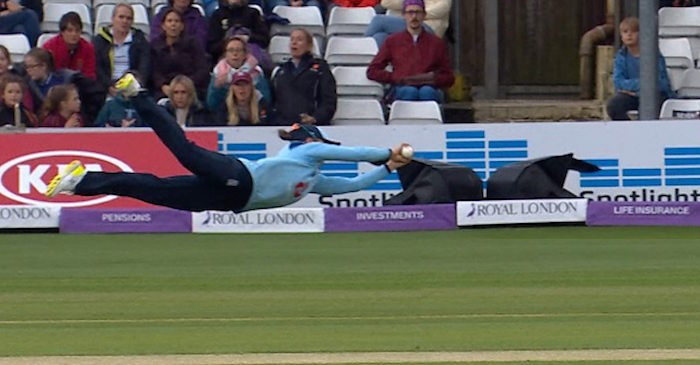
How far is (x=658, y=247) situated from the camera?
13297mm

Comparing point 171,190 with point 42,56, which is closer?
point 171,190

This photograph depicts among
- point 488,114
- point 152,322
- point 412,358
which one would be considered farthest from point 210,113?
point 412,358

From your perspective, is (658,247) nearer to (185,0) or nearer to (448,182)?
(448,182)

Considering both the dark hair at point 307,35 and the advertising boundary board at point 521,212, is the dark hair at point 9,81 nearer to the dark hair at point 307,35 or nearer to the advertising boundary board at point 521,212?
the dark hair at point 307,35

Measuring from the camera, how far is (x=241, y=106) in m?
15.6

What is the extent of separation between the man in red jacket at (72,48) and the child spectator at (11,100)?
0.66 metres

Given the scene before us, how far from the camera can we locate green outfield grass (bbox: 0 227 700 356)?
9305 mm

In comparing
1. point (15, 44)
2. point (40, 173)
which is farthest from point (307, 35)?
point (15, 44)

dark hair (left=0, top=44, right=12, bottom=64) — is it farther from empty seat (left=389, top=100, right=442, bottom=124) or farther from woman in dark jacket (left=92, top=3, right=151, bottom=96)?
empty seat (left=389, top=100, right=442, bottom=124)

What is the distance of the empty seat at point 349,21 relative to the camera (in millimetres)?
17234

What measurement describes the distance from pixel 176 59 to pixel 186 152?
5210mm

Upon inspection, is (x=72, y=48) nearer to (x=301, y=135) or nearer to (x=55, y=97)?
(x=55, y=97)

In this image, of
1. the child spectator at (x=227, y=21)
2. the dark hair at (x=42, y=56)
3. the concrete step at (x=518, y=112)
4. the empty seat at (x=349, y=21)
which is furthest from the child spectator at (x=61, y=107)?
the concrete step at (x=518, y=112)

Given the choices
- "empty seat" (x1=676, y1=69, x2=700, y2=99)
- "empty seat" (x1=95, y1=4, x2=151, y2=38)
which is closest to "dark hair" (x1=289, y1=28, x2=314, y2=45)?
"empty seat" (x1=95, y1=4, x2=151, y2=38)
